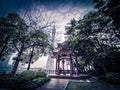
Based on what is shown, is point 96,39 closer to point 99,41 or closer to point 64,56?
point 99,41

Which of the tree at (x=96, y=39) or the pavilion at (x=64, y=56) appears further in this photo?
the pavilion at (x=64, y=56)

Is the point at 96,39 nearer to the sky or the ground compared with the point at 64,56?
nearer to the sky

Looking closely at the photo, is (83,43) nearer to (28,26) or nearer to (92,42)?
(92,42)

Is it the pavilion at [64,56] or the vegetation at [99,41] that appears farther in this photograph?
the pavilion at [64,56]

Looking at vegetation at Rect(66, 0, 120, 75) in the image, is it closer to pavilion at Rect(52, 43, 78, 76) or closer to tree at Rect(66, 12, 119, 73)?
tree at Rect(66, 12, 119, 73)

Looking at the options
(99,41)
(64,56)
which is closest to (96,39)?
(99,41)

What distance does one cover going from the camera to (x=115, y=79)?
10.4 meters

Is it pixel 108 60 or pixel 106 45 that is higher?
pixel 106 45

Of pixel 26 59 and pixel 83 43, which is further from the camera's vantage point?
pixel 26 59

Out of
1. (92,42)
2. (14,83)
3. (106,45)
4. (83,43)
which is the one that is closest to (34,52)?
(14,83)

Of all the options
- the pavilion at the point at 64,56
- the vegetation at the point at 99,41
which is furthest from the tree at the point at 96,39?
the pavilion at the point at 64,56

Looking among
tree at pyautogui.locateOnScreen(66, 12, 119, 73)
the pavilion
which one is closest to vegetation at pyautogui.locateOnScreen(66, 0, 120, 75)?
tree at pyautogui.locateOnScreen(66, 12, 119, 73)

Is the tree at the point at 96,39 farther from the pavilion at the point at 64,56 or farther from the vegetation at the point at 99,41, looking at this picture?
the pavilion at the point at 64,56

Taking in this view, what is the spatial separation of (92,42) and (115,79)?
20.3ft
